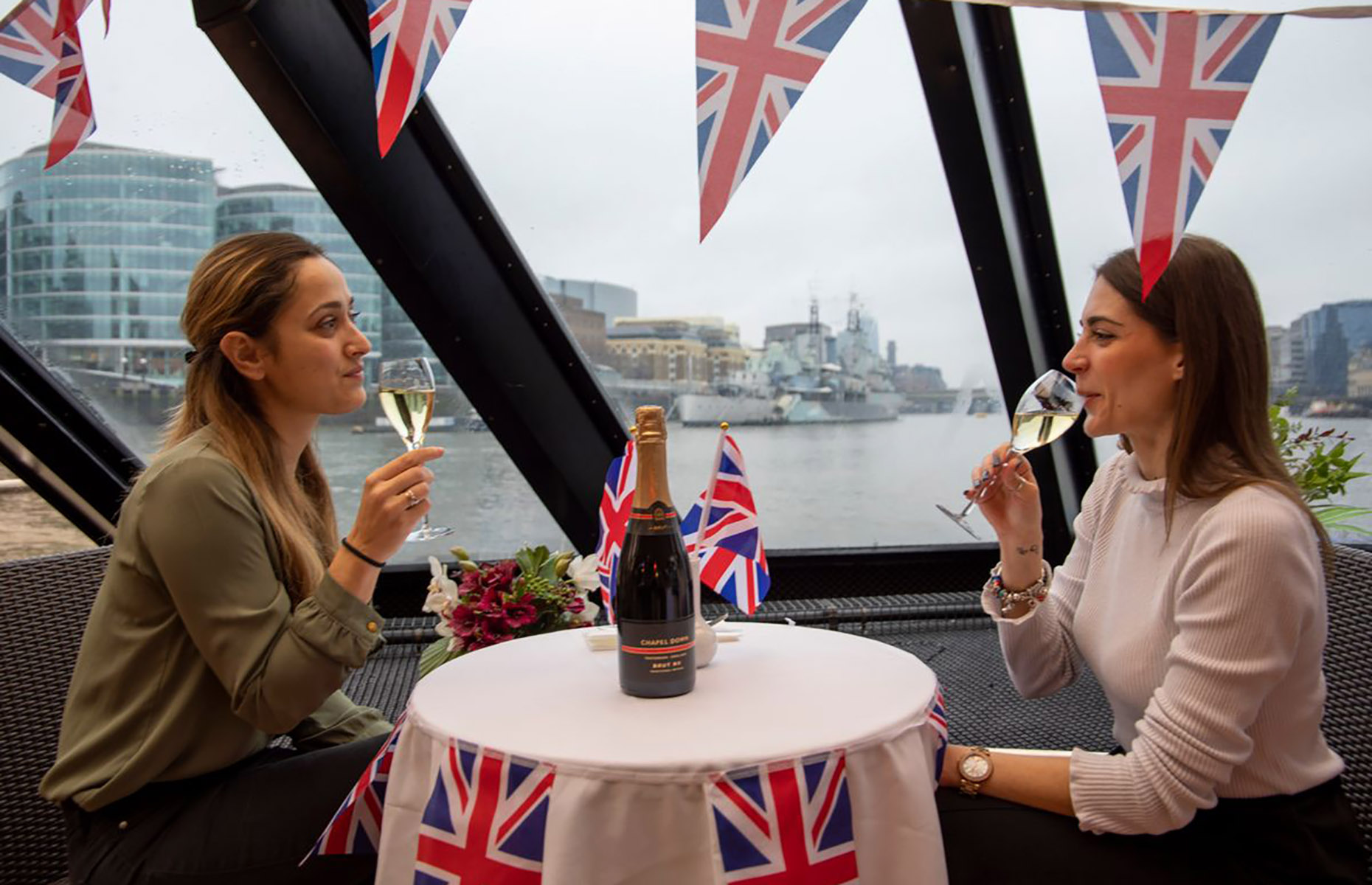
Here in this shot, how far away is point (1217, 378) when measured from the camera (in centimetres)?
150

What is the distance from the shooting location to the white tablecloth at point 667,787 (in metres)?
1.10

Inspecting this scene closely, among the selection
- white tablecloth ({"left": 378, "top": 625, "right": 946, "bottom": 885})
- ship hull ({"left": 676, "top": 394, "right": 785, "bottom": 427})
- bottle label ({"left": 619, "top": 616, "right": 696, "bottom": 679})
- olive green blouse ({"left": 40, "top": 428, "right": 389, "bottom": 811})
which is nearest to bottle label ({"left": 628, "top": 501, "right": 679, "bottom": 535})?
bottle label ({"left": 619, "top": 616, "right": 696, "bottom": 679})

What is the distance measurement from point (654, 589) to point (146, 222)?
2.41 m

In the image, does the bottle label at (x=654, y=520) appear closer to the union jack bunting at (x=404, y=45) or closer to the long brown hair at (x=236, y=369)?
the long brown hair at (x=236, y=369)

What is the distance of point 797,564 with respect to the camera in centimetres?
347

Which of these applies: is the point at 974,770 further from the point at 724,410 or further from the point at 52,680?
the point at 724,410

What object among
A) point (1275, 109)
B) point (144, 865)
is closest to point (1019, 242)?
point (1275, 109)

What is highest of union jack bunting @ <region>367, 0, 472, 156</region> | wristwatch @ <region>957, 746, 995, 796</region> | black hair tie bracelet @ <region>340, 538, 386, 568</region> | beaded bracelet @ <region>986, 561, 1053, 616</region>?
union jack bunting @ <region>367, 0, 472, 156</region>

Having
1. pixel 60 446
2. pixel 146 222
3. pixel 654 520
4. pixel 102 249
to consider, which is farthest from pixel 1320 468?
pixel 60 446

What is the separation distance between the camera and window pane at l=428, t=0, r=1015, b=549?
110 inches

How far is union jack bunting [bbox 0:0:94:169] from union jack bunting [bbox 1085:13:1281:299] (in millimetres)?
1964

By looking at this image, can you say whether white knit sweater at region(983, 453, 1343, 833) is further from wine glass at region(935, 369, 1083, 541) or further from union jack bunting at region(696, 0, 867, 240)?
union jack bunting at region(696, 0, 867, 240)

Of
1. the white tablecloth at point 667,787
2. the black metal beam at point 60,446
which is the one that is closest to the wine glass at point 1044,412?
the white tablecloth at point 667,787

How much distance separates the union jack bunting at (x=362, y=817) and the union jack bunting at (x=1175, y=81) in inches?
58.1
